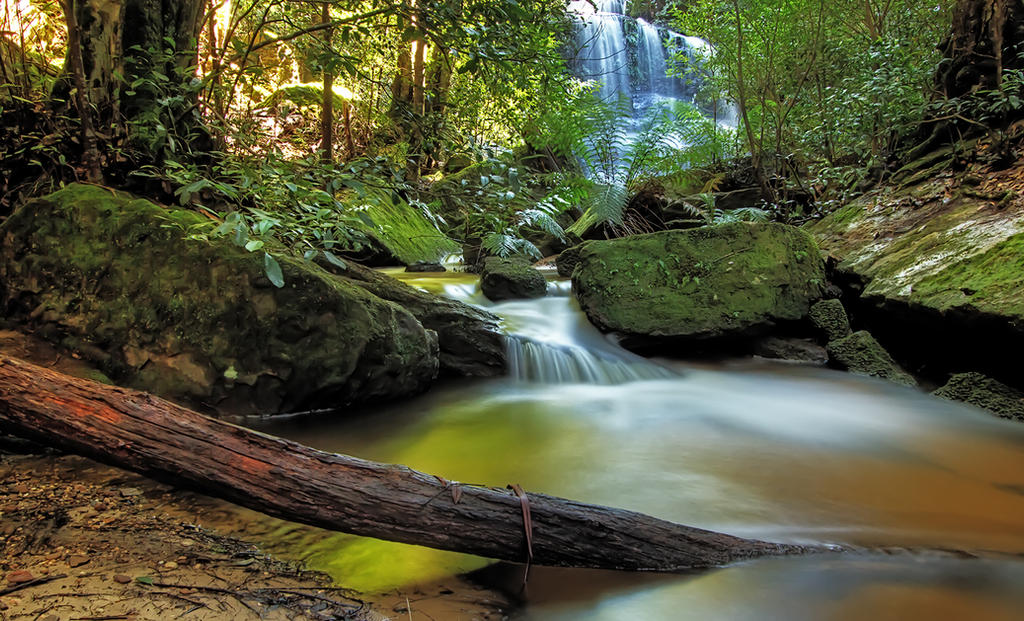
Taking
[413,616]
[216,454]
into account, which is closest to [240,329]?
[216,454]

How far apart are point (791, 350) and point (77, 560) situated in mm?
5837

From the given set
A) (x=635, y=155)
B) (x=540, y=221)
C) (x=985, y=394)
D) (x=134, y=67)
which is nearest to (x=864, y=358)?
(x=985, y=394)

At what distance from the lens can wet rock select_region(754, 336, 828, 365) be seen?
18.1 feet

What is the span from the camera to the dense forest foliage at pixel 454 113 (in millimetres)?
3080

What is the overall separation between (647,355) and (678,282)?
872 mm

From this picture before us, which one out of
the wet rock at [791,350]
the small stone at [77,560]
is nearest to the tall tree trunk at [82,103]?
the small stone at [77,560]

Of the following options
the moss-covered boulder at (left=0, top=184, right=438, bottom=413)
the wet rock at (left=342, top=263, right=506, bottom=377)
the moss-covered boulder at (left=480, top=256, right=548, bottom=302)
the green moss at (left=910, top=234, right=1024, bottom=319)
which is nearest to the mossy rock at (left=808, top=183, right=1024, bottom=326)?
the green moss at (left=910, top=234, right=1024, bottom=319)

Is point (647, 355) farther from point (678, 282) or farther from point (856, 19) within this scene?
point (856, 19)

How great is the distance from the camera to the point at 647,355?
5582 mm

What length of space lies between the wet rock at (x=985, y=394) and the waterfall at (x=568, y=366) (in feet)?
7.09

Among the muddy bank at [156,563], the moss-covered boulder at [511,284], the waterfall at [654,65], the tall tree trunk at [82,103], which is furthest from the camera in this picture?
the waterfall at [654,65]

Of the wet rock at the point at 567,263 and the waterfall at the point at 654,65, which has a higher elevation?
the waterfall at the point at 654,65

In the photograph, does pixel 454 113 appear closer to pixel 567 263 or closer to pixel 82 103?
pixel 82 103

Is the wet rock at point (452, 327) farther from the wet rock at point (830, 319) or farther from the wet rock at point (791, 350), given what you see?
the wet rock at point (830, 319)
